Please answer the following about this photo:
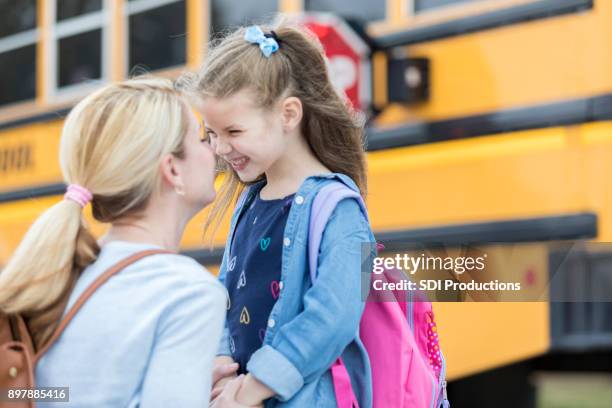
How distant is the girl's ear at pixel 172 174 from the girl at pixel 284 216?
189mm

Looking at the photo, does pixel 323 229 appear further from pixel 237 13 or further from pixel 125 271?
pixel 237 13

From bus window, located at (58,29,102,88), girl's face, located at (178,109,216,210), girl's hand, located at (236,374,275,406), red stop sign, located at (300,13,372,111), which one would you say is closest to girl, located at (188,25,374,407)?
girl's hand, located at (236,374,275,406)

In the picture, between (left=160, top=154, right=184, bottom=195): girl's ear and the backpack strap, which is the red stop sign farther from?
(left=160, top=154, right=184, bottom=195): girl's ear

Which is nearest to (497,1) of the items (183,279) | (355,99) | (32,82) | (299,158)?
(355,99)

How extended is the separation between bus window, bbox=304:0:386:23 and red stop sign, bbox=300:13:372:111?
0.06m

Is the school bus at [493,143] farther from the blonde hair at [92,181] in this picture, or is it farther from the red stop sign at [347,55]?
the blonde hair at [92,181]

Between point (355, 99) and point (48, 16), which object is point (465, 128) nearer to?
point (355, 99)

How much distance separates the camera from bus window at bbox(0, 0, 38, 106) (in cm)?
421

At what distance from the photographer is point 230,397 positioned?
1390 millimetres

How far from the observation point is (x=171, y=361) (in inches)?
47.4

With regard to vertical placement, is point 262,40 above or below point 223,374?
above

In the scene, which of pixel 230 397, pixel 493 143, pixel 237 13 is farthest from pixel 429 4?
pixel 230 397

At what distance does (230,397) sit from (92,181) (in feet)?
1.03

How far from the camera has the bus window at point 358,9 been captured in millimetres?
3049
